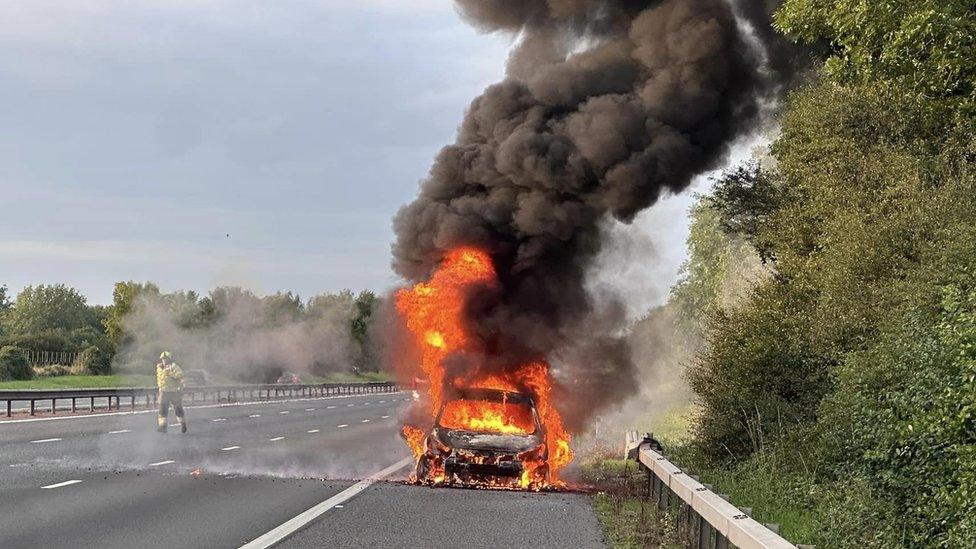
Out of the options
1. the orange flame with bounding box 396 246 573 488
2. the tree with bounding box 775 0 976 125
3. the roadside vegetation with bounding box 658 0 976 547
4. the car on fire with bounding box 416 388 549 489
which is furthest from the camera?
the orange flame with bounding box 396 246 573 488

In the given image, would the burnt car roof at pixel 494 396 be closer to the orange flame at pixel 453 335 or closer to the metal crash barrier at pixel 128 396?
the orange flame at pixel 453 335

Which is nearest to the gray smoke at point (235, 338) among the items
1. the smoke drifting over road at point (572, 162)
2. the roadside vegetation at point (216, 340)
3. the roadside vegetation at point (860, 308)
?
the roadside vegetation at point (216, 340)

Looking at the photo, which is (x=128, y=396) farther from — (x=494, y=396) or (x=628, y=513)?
(x=628, y=513)

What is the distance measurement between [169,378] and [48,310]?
105 metres

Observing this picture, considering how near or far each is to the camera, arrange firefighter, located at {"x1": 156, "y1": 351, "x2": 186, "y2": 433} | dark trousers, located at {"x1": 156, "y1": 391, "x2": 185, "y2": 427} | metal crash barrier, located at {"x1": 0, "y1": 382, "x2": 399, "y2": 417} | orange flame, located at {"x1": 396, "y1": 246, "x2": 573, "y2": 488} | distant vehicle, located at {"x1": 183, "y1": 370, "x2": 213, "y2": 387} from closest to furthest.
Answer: orange flame, located at {"x1": 396, "y1": 246, "x2": 573, "y2": 488} → dark trousers, located at {"x1": 156, "y1": 391, "x2": 185, "y2": 427} → firefighter, located at {"x1": 156, "y1": 351, "x2": 186, "y2": 433} → metal crash barrier, located at {"x1": 0, "y1": 382, "x2": 399, "y2": 417} → distant vehicle, located at {"x1": 183, "y1": 370, "x2": 213, "y2": 387}

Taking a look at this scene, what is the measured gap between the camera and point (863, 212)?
17.7 metres

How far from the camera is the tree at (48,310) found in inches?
4754

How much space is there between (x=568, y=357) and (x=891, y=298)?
7.66 m

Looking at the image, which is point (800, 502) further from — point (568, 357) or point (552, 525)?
point (568, 357)

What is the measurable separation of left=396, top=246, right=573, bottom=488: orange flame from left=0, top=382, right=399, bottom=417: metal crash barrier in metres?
8.69

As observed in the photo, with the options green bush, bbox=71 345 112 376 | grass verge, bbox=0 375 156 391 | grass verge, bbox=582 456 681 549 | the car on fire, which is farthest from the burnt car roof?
green bush, bbox=71 345 112 376

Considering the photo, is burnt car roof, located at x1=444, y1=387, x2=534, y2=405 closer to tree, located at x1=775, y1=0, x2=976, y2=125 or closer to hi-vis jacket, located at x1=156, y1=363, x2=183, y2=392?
tree, located at x1=775, y1=0, x2=976, y2=125

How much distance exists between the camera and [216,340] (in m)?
80.8

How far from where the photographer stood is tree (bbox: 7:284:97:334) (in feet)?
396
